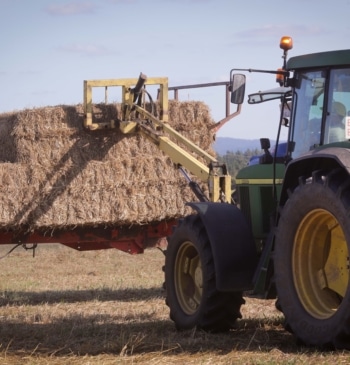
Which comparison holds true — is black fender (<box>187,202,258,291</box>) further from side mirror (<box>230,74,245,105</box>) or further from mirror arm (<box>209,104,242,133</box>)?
mirror arm (<box>209,104,242,133</box>)

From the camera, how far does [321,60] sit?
23.1ft

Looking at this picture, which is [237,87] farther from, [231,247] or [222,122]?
[222,122]

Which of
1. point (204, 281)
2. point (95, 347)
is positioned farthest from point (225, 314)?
point (95, 347)

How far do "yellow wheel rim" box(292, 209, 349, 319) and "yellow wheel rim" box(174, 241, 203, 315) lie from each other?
1.75 metres

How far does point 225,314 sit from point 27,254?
1173 cm

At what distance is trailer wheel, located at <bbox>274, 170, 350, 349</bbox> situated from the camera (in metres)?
6.31

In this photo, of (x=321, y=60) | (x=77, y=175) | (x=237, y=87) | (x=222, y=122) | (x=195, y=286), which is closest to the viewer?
(x=321, y=60)

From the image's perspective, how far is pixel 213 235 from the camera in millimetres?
7695

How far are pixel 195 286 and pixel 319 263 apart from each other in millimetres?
1999

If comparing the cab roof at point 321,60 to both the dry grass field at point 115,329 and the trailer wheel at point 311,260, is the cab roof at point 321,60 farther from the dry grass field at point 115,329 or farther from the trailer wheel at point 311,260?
the dry grass field at point 115,329

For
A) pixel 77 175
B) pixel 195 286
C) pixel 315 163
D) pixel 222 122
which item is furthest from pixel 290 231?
pixel 222 122

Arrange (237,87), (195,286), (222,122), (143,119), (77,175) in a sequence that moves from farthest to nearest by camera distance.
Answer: (222,122) < (143,119) < (77,175) < (195,286) < (237,87)

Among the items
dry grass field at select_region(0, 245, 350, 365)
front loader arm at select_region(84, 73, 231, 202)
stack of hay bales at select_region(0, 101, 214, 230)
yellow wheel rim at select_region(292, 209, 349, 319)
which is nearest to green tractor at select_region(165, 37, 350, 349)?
yellow wheel rim at select_region(292, 209, 349, 319)

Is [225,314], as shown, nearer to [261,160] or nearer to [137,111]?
[261,160]
